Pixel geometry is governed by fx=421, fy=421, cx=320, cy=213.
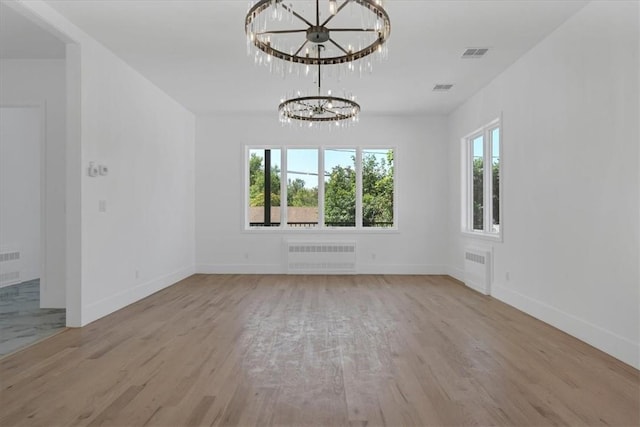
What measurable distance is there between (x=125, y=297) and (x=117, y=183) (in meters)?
1.44

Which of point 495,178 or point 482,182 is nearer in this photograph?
point 495,178

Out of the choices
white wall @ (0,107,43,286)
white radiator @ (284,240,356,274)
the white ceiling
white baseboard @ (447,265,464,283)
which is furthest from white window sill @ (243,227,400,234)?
the white ceiling

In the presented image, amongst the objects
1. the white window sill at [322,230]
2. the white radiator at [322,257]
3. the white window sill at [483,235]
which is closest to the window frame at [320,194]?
the white window sill at [322,230]

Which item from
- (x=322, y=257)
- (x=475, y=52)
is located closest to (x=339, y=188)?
(x=322, y=257)

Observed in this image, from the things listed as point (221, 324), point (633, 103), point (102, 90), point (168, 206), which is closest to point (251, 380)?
point (221, 324)

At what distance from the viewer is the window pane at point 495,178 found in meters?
6.12

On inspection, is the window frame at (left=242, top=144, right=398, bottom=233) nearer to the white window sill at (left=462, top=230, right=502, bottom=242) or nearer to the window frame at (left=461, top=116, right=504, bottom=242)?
the window frame at (left=461, top=116, right=504, bottom=242)

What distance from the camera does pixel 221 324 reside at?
4.42 meters

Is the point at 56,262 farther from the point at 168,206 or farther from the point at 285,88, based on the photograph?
the point at 285,88

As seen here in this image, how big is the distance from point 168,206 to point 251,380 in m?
4.68

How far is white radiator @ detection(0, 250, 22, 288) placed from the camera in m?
6.71

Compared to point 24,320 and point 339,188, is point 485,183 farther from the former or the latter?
point 24,320

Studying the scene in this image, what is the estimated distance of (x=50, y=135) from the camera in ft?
17.5

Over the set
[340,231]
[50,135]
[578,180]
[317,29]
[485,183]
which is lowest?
[340,231]
